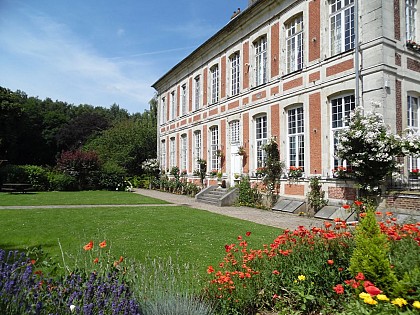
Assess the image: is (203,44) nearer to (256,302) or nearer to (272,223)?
(272,223)

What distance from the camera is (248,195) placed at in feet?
46.4

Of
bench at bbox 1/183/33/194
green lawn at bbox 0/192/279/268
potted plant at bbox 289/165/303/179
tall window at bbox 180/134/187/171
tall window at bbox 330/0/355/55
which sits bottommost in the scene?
green lawn at bbox 0/192/279/268

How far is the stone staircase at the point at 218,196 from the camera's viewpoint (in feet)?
47.1

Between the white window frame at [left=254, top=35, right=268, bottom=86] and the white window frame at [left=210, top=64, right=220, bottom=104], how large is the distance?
3.73 m

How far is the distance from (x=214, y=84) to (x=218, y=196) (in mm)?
7088

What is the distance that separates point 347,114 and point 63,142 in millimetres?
36151

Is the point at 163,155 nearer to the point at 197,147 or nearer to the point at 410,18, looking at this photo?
the point at 197,147

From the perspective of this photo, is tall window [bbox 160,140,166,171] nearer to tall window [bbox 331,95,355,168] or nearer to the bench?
the bench

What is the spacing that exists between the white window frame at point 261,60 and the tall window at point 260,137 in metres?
1.69

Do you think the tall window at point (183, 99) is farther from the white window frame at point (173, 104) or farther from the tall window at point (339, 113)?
the tall window at point (339, 113)

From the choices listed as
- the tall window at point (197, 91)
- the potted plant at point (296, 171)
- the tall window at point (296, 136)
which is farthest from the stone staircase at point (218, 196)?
the tall window at point (197, 91)

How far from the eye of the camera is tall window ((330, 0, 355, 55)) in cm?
1055

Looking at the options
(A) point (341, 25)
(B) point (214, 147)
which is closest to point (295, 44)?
(A) point (341, 25)

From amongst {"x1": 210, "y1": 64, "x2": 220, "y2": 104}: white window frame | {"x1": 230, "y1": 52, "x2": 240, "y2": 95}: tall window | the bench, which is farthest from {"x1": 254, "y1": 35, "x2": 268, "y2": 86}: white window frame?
the bench
